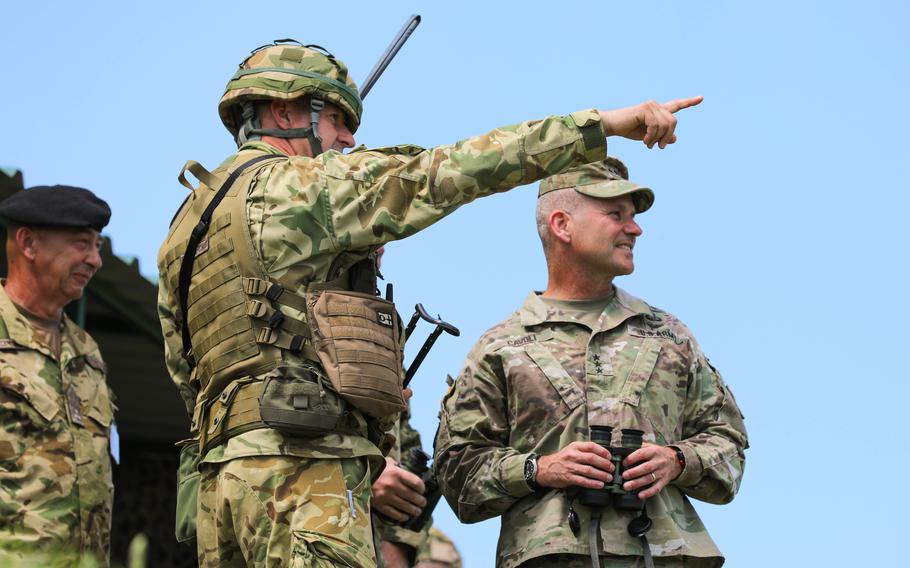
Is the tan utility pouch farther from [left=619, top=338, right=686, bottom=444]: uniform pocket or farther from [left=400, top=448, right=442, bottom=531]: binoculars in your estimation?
[left=400, top=448, right=442, bottom=531]: binoculars

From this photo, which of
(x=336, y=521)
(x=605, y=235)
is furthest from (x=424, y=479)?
(x=336, y=521)

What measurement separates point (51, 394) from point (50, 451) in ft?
0.98

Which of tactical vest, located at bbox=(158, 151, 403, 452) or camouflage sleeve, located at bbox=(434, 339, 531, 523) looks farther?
camouflage sleeve, located at bbox=(434, 339, 531, 523)

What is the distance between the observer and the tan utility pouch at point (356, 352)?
560 cm

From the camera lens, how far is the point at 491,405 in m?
6.73

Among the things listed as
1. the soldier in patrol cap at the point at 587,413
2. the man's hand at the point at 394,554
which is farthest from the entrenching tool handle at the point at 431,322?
the man's hand at the point at 394,554

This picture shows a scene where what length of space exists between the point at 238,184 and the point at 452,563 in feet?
11.5

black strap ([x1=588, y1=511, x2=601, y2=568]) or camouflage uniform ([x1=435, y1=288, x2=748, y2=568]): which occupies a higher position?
camouflage uniform ([x1=435, y1=288, x2=748, y2=568])

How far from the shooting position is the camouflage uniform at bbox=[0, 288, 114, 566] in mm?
7234

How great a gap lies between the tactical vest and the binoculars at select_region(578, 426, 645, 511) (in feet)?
3.14

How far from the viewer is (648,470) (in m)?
6.23

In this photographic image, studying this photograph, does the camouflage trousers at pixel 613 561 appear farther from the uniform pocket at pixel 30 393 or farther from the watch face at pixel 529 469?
the uniform pocket at pixel 30 393

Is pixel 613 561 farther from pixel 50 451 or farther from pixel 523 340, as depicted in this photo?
pixel 50 451

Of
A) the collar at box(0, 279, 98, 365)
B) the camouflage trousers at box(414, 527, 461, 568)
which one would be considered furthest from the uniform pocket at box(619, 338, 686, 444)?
the collar at box(0, 279, 98, 365)
